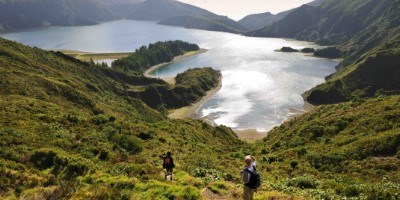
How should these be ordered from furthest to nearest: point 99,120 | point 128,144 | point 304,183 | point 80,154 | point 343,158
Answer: point 99,120 → point 343,158 → point 128,144 → point 80,154 → point 304,183

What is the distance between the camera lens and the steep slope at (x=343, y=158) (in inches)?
1098

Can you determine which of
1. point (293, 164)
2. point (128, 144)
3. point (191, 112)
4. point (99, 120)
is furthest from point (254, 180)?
point (191, 112)

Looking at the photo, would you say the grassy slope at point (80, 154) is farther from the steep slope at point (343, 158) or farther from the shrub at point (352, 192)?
the shrub at point (352, 192)

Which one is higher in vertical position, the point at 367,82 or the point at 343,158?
the point at 367,82

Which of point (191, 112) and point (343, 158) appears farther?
point (191, 112)

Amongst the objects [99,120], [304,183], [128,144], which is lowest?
[128,144]

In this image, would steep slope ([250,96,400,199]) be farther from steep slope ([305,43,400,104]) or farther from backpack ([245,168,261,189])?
steep slope ([305,43,400,104])

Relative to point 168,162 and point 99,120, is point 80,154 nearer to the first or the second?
point 168,162

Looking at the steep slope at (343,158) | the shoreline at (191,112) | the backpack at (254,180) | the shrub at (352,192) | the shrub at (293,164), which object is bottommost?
the shoreline at (191,112)

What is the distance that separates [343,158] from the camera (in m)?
48.8

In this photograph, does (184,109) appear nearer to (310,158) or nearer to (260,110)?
(260,110)

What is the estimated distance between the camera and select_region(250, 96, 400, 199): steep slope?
27889mm

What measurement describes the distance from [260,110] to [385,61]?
6901cm

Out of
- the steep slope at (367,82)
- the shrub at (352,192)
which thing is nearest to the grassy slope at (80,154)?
the shrub at (352,192)
